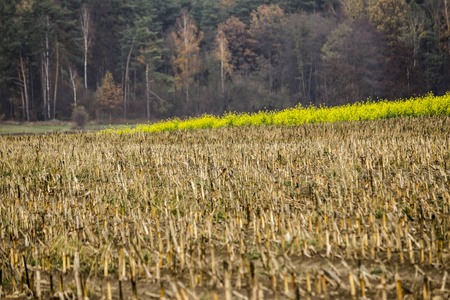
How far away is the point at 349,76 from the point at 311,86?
10.4 meters

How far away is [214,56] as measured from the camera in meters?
51.4

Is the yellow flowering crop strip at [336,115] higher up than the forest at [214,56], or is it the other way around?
the forest at [214,56]

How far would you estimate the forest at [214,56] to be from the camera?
137 feet

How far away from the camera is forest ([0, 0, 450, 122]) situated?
41.6m

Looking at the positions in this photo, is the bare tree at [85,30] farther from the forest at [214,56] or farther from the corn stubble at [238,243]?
the corn stubble at [238,243]

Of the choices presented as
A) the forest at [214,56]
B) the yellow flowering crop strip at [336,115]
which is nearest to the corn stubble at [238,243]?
the yellow flowering crop strip at [336,115]

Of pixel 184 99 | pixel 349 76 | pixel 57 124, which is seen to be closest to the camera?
pixel 57 124

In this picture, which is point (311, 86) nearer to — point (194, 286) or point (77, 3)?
point (77, 3)

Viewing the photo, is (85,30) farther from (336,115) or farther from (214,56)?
(336,115)

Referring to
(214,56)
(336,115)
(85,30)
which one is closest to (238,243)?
(336,115)

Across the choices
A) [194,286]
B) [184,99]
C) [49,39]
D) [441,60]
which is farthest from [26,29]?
[194,286]

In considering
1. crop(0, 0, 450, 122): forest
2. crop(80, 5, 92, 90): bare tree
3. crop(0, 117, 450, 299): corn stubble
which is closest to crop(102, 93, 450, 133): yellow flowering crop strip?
crop(0, 117, 450, 299): corn stubble

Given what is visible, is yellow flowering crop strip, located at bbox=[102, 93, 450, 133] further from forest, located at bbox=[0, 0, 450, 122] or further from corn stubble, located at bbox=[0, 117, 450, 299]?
forest, located at bbox=[0, 0, 450, 122]

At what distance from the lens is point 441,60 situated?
140 feet
